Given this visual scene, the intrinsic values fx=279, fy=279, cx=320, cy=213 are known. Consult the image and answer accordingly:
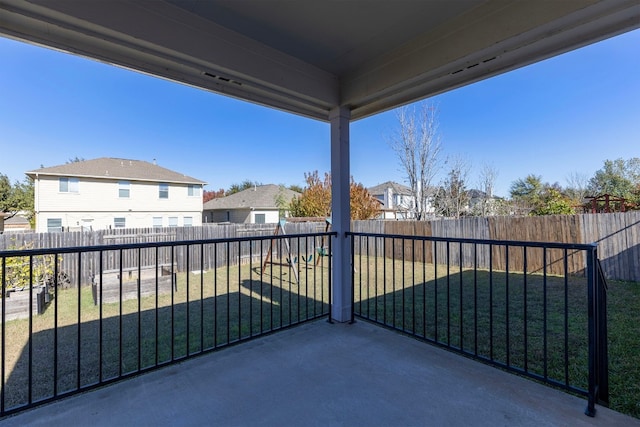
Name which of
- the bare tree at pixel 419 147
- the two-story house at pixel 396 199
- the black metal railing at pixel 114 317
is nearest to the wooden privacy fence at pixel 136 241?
the black metal railing at pixel 114 317

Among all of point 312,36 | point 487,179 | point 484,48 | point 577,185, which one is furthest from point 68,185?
point 577,185

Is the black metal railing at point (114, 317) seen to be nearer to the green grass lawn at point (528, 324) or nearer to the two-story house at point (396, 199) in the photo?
the green grass lawn at point (528, 324)

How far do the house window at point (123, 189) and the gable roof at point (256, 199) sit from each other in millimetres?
6700

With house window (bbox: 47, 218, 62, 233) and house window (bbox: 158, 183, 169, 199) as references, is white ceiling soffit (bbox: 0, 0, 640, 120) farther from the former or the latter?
house window (bbox: 47, 218, 62, 233)

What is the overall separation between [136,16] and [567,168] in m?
17.3

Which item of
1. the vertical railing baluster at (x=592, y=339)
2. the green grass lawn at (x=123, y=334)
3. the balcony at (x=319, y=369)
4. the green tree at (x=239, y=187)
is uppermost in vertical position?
the green tree at (x=239, y=187)

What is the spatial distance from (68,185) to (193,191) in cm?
524

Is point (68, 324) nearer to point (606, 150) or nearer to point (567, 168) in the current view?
point (606, 150)

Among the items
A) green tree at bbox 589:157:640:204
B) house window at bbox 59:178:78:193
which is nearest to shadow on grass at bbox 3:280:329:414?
house window at bbox 59:178:78:193

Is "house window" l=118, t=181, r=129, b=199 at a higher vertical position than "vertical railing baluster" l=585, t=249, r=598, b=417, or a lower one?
higher

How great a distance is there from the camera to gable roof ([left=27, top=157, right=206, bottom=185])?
484 inches

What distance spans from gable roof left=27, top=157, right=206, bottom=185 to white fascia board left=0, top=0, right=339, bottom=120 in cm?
1398

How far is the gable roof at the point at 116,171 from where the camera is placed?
40.3 feet

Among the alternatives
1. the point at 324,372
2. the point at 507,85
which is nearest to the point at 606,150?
the point at 507,85
